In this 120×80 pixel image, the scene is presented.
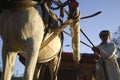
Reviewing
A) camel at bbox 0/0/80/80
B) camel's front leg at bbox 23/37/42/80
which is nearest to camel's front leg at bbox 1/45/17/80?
camel at bbox 0/0/80/80

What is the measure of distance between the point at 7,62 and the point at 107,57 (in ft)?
7.66

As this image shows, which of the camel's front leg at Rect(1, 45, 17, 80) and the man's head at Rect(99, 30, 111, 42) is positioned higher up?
the man's head at Rect(99, 30, 111, 42)

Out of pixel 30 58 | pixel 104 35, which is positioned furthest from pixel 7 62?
pixel 104 35

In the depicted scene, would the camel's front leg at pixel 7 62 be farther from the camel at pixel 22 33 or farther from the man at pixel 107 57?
the man at pixel 107 57

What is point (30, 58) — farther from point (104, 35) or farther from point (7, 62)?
point (104, 35)

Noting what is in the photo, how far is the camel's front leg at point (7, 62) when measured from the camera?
17.1 ft

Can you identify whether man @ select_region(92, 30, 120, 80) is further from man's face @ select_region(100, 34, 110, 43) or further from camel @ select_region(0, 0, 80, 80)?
camel @ select_region(0, 0, 80, 80)

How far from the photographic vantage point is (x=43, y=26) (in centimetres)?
533

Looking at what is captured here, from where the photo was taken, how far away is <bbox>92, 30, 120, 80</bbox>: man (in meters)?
6.88

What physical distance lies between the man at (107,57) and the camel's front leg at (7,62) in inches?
73.9

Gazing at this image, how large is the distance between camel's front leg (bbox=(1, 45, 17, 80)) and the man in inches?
73.9

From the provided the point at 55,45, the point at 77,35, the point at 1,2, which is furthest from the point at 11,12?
the point at 77,35

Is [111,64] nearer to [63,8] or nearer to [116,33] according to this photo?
[63,8]

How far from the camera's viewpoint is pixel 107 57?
6.98 m
